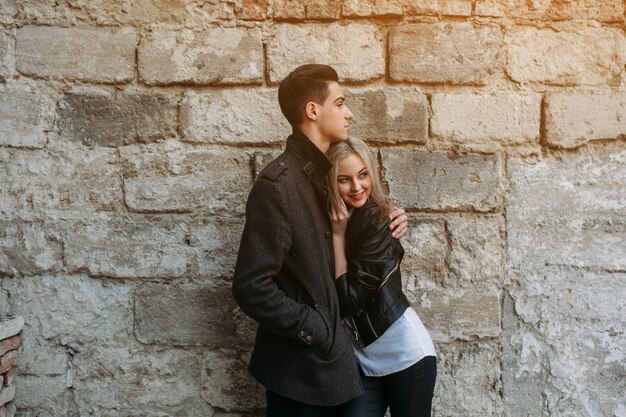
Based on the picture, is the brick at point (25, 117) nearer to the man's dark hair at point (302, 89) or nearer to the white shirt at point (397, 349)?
the man's dark hair at point (302, 89)

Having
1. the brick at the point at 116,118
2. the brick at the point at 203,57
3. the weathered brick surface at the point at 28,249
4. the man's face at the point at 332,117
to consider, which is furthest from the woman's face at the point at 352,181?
the weathered brick surface at the point at 28,249

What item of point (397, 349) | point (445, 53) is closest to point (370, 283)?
point (397, 349)

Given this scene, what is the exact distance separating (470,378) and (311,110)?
163 cm

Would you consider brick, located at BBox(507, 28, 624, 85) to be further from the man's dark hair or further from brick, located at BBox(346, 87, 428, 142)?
the man's dark hair

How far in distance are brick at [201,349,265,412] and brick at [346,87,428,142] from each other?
1.34 metres

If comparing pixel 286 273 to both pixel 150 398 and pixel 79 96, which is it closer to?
pixel 150 398

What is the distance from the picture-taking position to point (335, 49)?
2977 millimetres

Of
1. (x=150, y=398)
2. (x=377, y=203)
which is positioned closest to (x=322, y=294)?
(x=377, y=203)

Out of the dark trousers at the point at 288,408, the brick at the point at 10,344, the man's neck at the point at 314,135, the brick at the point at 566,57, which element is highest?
the brick at the point at 566,57

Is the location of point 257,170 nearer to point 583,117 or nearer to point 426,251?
point 426,251

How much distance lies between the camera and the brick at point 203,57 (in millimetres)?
3000

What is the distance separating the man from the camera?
2180 mm

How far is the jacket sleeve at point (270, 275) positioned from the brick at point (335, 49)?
1007 mm

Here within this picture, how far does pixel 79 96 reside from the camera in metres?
3.04
